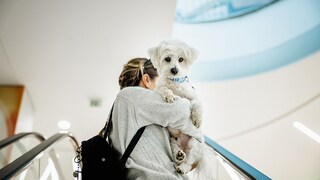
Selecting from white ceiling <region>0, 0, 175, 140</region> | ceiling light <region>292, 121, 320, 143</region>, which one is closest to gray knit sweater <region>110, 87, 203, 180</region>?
white ceiling <region>0, 0, 175, 140</region>

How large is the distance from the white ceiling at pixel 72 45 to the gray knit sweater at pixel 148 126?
2909 millimetres

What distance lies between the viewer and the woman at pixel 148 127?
1.38 metres

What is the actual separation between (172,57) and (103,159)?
3.20 ft

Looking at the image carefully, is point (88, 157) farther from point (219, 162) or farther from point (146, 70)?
point (219, 162)

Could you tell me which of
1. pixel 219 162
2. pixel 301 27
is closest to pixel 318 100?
pixel 301 27

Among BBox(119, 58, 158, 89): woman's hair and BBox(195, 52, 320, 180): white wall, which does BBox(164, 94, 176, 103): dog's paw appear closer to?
BBox(119, 58, 158, 89): woman's hair

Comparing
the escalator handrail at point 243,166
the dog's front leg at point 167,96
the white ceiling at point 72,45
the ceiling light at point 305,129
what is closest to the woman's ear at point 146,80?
the dog's front leg at point 167,96

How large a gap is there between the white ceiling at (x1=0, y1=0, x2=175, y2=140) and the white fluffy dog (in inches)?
87.3

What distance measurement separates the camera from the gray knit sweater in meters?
1.38

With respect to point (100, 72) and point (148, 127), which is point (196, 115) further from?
point (100, 72)

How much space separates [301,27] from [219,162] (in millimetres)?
5427

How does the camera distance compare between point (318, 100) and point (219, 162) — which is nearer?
point (219, 162)

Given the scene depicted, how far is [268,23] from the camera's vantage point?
721 cm

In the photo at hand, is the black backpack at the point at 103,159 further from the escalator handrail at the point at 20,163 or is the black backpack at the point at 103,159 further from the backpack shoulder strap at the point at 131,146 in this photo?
the escalator handrail at the point at 20,163
